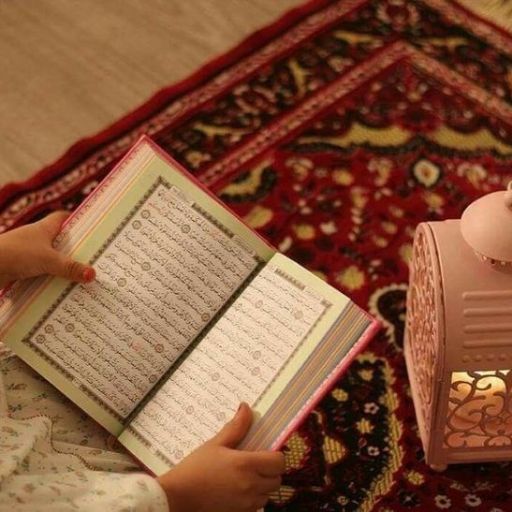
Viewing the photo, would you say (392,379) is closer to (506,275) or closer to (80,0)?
(506,275)

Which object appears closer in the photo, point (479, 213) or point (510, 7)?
point (479, 213)

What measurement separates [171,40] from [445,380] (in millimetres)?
934

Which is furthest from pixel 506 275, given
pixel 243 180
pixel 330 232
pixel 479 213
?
pixel 243 180

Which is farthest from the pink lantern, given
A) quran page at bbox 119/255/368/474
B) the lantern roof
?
quran page at bbox 119/255/368/474

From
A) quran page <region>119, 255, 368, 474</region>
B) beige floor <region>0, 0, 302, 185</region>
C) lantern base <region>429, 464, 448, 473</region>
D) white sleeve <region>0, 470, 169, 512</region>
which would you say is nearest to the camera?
white sleeve <region>0, 470, 169, 512</region>

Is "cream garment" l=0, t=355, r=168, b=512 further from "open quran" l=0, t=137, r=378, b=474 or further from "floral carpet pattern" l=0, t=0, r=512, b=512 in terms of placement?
"floral carpet pattern" l=0, t=0, r=512, b=512

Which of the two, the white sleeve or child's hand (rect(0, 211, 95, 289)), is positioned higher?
child's hand (rect(0, 211, 95, 289))

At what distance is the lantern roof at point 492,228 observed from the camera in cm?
81

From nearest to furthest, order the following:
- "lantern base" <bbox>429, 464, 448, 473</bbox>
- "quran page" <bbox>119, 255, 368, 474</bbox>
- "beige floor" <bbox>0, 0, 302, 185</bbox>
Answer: "quran page" <bbox>119, 255, 368, 474</bbox>, "lantern base" <bbox>429, 464, 448, 473</bbox>, "beige floor" <bbox>0, 0, 302, 185</bbox>

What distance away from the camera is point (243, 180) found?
1407 mm

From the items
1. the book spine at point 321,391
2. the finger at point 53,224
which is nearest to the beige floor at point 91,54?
the finger at point 53,224

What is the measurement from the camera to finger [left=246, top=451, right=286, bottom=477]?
84 cm

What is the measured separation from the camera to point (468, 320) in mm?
889

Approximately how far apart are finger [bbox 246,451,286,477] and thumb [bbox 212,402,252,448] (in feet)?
0.06
